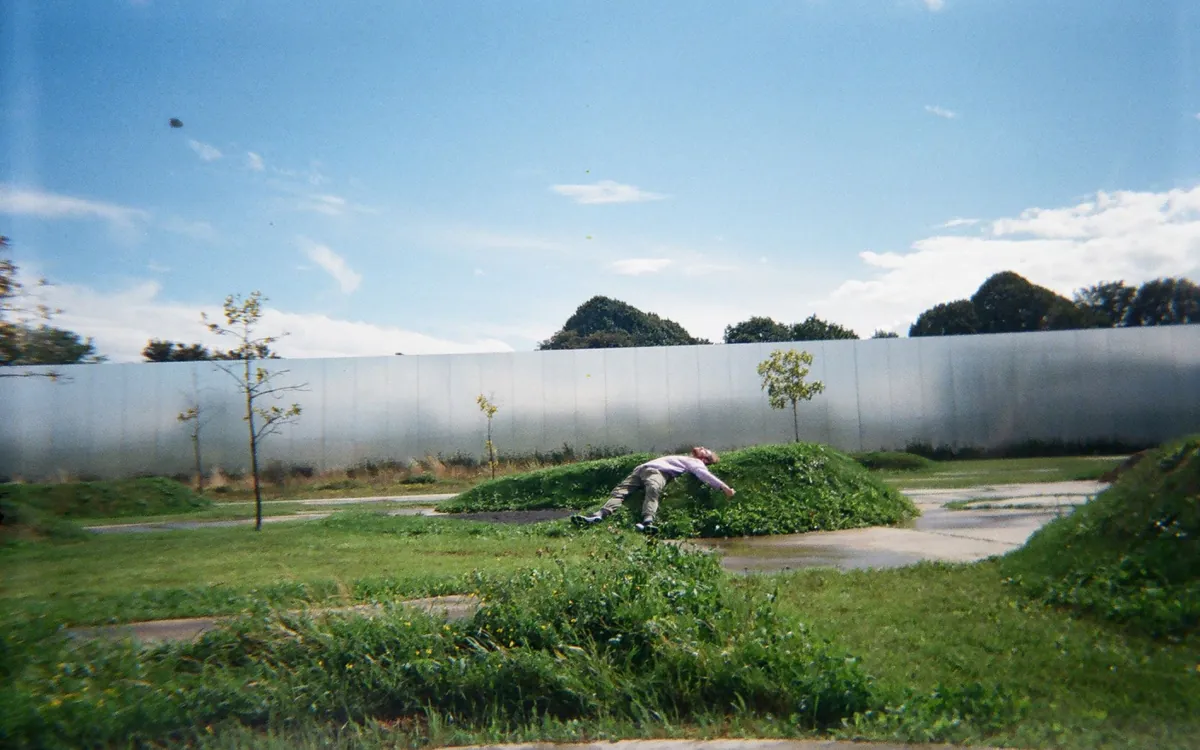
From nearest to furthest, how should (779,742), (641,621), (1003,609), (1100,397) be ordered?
(779,742), (641,621), (1003,609), (1100,397)

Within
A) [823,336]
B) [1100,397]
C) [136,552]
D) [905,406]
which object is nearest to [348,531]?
[136,552]

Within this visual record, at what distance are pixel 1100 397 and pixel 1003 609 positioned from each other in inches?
941

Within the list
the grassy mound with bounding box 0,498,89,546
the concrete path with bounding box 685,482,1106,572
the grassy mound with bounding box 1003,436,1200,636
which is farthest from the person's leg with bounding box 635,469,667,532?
the grassy mound with bounding box 0,498,89,546

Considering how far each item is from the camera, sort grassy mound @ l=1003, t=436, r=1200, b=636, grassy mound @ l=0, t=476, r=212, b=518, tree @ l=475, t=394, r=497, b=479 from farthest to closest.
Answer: tree @ l=475, t=394, r=497, b=479
grassy mound @ l=0, t=476, r=212, b=518
grassy mound @ l=1003, t=436, r=1200, b=636

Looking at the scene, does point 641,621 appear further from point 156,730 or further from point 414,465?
point 414,465

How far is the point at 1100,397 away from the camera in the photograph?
995 inches

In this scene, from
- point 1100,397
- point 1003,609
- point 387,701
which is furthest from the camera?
point 1100,397

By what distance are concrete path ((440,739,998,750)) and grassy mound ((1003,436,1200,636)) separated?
215 centimetres

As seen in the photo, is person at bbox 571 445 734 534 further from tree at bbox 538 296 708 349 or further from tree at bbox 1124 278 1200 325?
tree at bbox 538 296 708 349

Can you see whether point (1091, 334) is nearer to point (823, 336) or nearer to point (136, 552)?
point (823, 336)

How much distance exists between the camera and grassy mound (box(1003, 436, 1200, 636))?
471 cm

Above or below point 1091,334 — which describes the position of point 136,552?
below

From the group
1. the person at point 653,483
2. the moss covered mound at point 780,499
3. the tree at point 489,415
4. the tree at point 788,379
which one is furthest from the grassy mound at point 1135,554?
the tree at point 489,415

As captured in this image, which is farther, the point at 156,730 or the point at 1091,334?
the point at 1091,334
